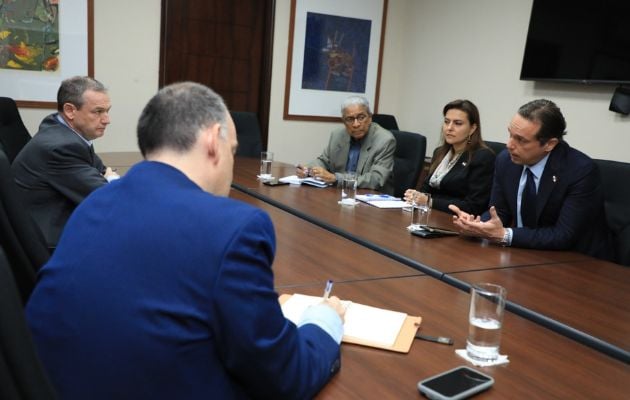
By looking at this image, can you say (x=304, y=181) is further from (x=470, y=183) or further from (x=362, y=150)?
(x=470, y=183)

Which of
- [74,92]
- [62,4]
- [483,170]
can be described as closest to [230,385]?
[74,92]

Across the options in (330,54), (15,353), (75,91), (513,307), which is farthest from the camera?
(330,54)

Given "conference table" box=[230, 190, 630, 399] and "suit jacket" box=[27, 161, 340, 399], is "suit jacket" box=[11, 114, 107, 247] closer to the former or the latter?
"conference table" box=[230, 190, 630, 399]

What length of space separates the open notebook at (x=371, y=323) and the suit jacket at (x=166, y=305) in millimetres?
358

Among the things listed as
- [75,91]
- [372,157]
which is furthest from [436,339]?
[372,157]

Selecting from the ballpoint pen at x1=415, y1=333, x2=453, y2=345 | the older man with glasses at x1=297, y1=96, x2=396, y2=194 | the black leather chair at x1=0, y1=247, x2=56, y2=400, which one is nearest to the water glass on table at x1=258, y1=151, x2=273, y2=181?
the older man with glasses at x1=297, y1=96, x2=396, y2=194

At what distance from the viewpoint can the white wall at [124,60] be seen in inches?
183

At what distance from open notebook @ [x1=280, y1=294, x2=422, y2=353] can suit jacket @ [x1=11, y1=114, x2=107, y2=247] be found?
1.53 m

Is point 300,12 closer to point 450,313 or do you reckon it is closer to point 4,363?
point 450,313

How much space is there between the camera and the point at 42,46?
446cm

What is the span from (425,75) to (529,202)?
3.42 metres

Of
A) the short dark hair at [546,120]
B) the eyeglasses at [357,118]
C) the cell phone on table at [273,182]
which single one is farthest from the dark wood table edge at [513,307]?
the eyeglasses at [357,118]

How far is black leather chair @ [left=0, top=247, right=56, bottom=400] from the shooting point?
60cm

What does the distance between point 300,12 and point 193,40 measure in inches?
41.5
